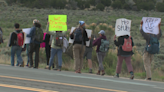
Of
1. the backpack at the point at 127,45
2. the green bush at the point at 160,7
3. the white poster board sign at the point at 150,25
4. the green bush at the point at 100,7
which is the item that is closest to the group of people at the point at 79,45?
the backpack at the point at 127,45

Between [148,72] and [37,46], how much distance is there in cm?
405

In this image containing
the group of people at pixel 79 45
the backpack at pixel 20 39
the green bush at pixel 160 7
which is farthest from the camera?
the green bush at pixel 160 7

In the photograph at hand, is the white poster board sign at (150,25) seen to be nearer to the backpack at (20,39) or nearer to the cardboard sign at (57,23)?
the cardboard sign at (57,23)

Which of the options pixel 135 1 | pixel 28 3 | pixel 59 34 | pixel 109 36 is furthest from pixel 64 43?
pixel 135 1

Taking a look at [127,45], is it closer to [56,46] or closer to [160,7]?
[56,46]

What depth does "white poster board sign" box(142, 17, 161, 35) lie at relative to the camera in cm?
972

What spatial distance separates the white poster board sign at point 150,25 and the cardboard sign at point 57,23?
2831mm

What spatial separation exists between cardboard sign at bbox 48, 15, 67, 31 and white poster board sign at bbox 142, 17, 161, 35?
283cm

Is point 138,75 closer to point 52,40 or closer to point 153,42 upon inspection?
point 153,42

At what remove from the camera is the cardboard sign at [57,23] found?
1051 centimetres

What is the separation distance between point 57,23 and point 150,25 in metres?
3.23

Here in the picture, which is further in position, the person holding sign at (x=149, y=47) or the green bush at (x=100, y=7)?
the green bush at (x=100, y=7)

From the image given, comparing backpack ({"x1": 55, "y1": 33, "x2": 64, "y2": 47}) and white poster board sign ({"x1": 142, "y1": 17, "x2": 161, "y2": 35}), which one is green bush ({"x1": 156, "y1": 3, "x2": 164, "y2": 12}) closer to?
white poster board sign ({"x1": 142, "y1": 17, "x2": 161, "y2": 35})

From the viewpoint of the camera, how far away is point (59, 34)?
34.6 ft
